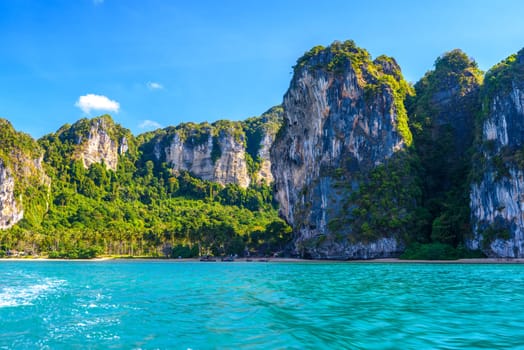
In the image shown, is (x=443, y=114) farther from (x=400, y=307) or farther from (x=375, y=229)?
(x=400, y=307)

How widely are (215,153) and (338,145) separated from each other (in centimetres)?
10293

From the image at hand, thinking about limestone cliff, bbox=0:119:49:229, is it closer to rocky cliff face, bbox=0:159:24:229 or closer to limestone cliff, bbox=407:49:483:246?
rocky cliff face, bbox=0:159:24:229

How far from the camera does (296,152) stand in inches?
3438

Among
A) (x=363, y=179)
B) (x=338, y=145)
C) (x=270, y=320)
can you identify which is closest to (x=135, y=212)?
(x=338, y=145)

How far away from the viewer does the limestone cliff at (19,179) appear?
11456 cm

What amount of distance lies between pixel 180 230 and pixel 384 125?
1942 inches

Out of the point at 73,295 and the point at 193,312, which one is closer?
the point at 193,312

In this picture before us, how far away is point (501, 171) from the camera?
2327 inches

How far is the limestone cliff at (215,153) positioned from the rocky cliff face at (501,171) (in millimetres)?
118719

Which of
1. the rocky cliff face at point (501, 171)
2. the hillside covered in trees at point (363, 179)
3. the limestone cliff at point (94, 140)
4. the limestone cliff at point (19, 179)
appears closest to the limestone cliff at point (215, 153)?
the limestone cliff at point (94, 140)

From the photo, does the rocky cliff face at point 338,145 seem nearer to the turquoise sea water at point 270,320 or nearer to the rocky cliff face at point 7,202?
the turquoise sea water at point 270,320

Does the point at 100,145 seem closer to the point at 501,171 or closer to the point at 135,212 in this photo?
the point at 135,212

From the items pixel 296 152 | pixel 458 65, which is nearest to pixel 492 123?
pixel 458 65

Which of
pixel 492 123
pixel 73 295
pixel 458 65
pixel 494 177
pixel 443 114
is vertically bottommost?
pixel 73 295
